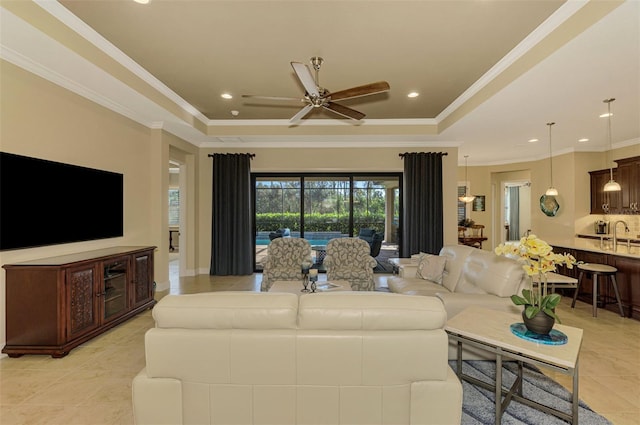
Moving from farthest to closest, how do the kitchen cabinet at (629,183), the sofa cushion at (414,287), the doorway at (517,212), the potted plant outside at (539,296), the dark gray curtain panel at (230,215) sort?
the doorway at (517,212) < the dark gray curtain panel at (230,215) < the kitchen cabinet at (629,183) < the sofa cushion at (414,287) < the potted plant outside at (539,296)

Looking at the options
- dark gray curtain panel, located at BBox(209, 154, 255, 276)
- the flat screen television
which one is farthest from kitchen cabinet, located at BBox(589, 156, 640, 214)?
the flat screen television

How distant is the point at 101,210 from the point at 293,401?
12.6 ft

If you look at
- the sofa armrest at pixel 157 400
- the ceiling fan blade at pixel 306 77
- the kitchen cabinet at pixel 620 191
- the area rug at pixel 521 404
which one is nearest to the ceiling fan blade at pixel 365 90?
the ceiling fan blade at pixel 306 77

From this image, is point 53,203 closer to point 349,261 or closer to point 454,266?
point 349,261

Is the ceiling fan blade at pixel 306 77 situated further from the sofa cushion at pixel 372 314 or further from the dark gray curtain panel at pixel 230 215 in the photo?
the dark gray curtain panel at pixel 230 215

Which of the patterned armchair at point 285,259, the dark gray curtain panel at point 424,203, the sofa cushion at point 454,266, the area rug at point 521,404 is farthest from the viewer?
the dark gray curtain panel at point 424,203

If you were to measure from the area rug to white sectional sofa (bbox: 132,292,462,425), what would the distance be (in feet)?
2.72

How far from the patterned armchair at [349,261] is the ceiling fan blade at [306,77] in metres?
2.45

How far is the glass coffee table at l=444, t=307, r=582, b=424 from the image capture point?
164 cm

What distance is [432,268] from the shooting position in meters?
3.93

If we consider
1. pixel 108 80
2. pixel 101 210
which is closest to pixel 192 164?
pixel 101 210

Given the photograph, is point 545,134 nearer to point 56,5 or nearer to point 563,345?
point 563,345

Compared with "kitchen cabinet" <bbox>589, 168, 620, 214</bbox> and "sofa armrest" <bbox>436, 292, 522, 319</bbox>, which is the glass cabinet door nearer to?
"sofa armrest" <bbox>436, 292, 522, 319</bbox>

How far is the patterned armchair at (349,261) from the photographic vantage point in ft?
15.2
